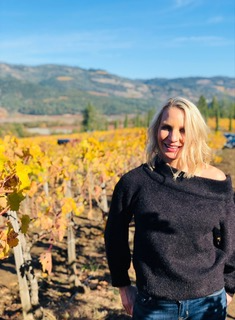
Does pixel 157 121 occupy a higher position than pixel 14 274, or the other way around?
pixel 157 121

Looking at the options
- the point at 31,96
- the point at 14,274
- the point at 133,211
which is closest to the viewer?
the point at 133,211

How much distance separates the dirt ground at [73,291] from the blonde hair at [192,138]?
8.80ft

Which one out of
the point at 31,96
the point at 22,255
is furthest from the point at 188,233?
the point at 31,96

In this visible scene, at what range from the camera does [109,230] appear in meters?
1.61

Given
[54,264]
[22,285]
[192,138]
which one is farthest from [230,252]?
[54,264]

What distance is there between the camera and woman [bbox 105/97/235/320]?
4.83 feet

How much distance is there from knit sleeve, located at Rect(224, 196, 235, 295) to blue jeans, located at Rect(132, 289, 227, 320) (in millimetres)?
122

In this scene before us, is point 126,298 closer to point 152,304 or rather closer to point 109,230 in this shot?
point 152,304

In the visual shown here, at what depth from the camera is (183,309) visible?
1481 millimetres

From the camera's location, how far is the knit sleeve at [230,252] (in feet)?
5.03

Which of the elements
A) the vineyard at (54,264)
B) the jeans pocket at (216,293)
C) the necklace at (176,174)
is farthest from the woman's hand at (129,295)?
the vineyard at (54,264)

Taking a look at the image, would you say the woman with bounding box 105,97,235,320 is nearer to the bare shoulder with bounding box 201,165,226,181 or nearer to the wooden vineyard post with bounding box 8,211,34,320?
the bare shoulder with bounding box 201,165,226,181

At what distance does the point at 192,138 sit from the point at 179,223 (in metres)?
0.37

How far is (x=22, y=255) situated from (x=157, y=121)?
2.40 meters
